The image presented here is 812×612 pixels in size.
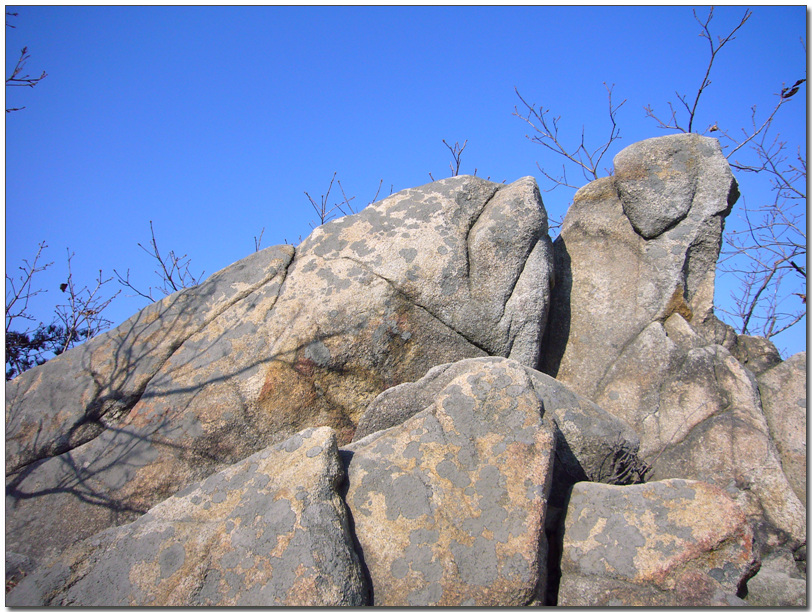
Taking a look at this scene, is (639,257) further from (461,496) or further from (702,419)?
(461,496)

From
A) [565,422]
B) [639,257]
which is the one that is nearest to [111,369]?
[565,422]

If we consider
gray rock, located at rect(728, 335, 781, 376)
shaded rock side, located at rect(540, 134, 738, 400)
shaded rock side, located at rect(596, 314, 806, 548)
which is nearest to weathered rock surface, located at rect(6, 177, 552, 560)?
shaded rock side, located at rect(540, 134, 738, 400)

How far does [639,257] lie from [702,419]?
5.14ft

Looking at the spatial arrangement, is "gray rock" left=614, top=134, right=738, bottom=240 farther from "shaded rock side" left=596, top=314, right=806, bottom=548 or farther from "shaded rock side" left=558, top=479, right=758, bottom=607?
"shaded rock side" left=558, top=479, right=758, bottom=607

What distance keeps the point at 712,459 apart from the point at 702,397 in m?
0.48

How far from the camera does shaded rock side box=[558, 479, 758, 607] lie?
8.04ft

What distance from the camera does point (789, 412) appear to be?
3.93 metres

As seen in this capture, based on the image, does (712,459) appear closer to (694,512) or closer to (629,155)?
(694,512)

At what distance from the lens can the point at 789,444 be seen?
12.5ft

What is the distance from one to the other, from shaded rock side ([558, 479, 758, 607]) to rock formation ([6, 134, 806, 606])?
0.01 metres

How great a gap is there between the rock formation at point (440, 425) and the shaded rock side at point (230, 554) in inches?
0.4

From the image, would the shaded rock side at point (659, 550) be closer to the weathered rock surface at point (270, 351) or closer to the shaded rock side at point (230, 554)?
the shaded rock side at point (230, 554)

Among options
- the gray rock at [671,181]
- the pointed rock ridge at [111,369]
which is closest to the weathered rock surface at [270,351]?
the pointed rock ridge at [111,369]


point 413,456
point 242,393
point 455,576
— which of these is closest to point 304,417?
point 242,393
